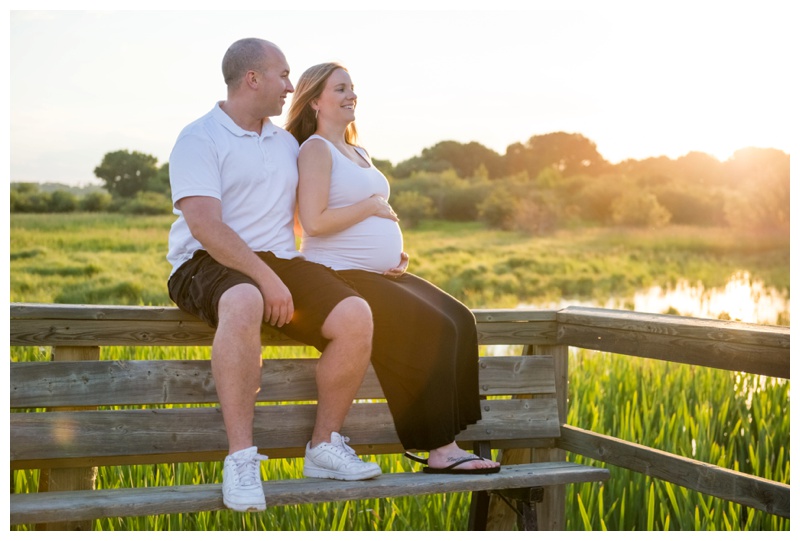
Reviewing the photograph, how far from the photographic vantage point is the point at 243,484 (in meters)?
2.26

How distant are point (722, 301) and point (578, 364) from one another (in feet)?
23.5

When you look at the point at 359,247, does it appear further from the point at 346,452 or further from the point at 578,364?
the point at 578,364

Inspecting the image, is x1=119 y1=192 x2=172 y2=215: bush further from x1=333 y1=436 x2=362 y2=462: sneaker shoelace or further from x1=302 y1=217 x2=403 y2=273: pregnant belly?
x1=333 y1=436 x2=362 y2=462: sneaker shoelace

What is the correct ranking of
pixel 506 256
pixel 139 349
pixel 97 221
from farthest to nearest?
pixel 506 256, pixel 97 221, pixel 139 349

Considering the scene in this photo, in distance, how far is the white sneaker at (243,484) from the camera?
2.23 m

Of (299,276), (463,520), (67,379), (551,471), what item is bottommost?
(463,520)

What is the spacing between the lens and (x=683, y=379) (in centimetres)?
469

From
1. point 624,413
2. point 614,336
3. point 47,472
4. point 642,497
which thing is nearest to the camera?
point 47,472

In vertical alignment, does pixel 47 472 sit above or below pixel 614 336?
below

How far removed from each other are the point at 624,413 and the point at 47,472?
2.50 metres

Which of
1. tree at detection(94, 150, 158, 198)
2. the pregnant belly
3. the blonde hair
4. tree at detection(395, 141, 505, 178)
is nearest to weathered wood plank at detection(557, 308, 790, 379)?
the pregnant belly

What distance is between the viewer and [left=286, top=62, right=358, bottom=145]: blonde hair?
2.96m
